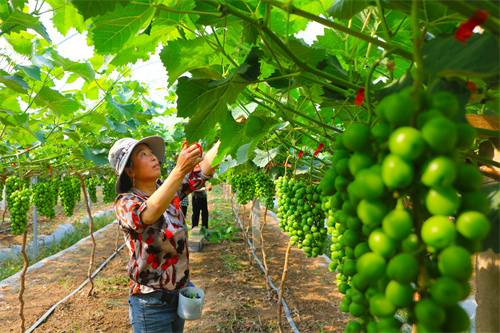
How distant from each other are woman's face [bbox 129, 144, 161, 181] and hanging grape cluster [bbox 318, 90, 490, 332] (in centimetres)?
212

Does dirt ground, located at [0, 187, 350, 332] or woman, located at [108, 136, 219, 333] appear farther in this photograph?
dirt ground, located at [0, 187, 350, 332]

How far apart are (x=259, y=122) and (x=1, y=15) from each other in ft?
5.10

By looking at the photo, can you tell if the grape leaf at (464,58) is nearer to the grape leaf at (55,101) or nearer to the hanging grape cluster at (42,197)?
the grape leaf at (55,101)

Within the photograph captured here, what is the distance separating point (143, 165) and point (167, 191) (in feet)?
1.97

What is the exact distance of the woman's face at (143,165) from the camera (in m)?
2.44

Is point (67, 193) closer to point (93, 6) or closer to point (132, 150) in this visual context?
point (132, 150)

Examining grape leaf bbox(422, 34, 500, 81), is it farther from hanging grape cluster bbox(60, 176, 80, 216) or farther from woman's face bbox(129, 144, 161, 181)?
hanging grape cluster bbox(60, 176, 80, 216)

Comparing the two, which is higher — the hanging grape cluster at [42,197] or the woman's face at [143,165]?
the woman's face at [143,165]

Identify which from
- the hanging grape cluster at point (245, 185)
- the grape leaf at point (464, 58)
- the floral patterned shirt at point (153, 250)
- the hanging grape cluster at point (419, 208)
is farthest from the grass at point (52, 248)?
the grape leaf at point (464, 58)

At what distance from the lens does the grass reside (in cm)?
647

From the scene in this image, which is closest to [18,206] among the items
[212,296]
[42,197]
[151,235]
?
[42,197]

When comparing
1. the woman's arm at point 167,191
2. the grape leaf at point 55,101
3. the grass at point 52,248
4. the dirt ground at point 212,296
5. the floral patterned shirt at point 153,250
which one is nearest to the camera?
the woman's arm at point 167,191

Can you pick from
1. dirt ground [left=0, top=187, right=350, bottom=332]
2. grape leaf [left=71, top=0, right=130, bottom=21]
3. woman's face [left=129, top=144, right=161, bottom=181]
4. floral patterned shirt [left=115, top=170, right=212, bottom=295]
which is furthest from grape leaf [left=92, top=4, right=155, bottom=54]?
dirt ground [left=0, top=187, right=350, bottom=332]

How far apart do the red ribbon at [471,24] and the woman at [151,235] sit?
1.72 m
